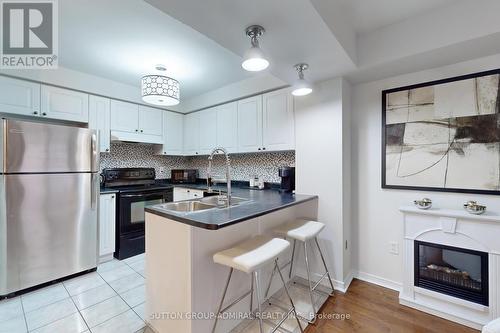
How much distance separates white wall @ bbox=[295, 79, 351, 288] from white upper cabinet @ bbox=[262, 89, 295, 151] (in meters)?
0.15

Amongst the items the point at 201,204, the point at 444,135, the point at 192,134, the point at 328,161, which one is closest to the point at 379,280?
the point at 328,161

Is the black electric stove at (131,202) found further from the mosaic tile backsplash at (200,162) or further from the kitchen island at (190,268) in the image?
the kitchen island at (190,268)

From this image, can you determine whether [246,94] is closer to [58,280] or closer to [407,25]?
[407,25]

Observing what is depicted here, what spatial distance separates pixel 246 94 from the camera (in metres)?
2.97

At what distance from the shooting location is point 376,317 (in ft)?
5.79

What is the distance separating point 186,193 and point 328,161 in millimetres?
2237

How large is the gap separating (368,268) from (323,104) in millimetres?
1857

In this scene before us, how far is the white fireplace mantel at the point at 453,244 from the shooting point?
1.61 metres

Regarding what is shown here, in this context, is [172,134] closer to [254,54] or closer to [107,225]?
[107,225]

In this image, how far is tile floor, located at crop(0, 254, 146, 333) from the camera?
166 centimetres

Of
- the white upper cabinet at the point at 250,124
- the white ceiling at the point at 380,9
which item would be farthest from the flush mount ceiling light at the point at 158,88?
the white ceiling at the point at 380,9

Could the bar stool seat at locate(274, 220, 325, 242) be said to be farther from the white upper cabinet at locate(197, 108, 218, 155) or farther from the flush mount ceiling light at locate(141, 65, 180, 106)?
the white upper cabinet at locate(197, 108, 218, 155)

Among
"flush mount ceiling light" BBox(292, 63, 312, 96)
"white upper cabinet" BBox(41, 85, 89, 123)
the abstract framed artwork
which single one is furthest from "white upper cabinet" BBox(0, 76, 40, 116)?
the abstract framed artwork

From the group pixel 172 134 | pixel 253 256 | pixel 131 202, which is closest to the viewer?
pixel 253 256
